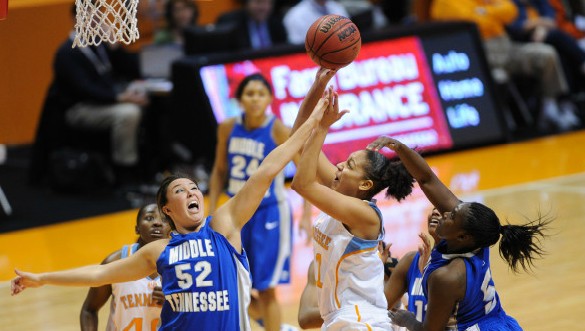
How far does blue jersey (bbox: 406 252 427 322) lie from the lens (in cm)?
514

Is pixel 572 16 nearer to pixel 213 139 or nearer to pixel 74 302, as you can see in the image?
pixel 213 139

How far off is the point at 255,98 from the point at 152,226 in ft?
6.68

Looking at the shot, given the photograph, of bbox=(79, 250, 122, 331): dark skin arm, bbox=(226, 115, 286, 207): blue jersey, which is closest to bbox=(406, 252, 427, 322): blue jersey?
bbox=(79, 250, 122, 331): dark skin arm

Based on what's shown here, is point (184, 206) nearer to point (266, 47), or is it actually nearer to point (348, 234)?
point (348, 234)

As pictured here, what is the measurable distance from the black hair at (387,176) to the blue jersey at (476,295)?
0.44 metres

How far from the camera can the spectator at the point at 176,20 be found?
1261 cm

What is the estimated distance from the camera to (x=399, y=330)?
5258 millimetres

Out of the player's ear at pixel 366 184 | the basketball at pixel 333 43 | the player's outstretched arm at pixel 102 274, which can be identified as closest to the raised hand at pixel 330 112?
the player's ear at pixel 366 184

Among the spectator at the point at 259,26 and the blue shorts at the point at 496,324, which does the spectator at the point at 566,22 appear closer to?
the spectator at the point at 259,26

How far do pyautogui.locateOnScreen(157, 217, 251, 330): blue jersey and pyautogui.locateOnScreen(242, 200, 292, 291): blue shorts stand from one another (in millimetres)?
2413

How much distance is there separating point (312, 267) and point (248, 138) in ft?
6.89

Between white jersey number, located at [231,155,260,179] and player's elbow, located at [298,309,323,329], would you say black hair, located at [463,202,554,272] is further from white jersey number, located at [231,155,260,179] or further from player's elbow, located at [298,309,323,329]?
white jersey number, located at [231,155,260,179]

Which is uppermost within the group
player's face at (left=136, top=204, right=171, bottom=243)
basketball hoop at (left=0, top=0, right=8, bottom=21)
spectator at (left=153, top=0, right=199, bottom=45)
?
spectator at (left=153, top=0, right=199, bottom=45)

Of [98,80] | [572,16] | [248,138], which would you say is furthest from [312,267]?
[572,16]
